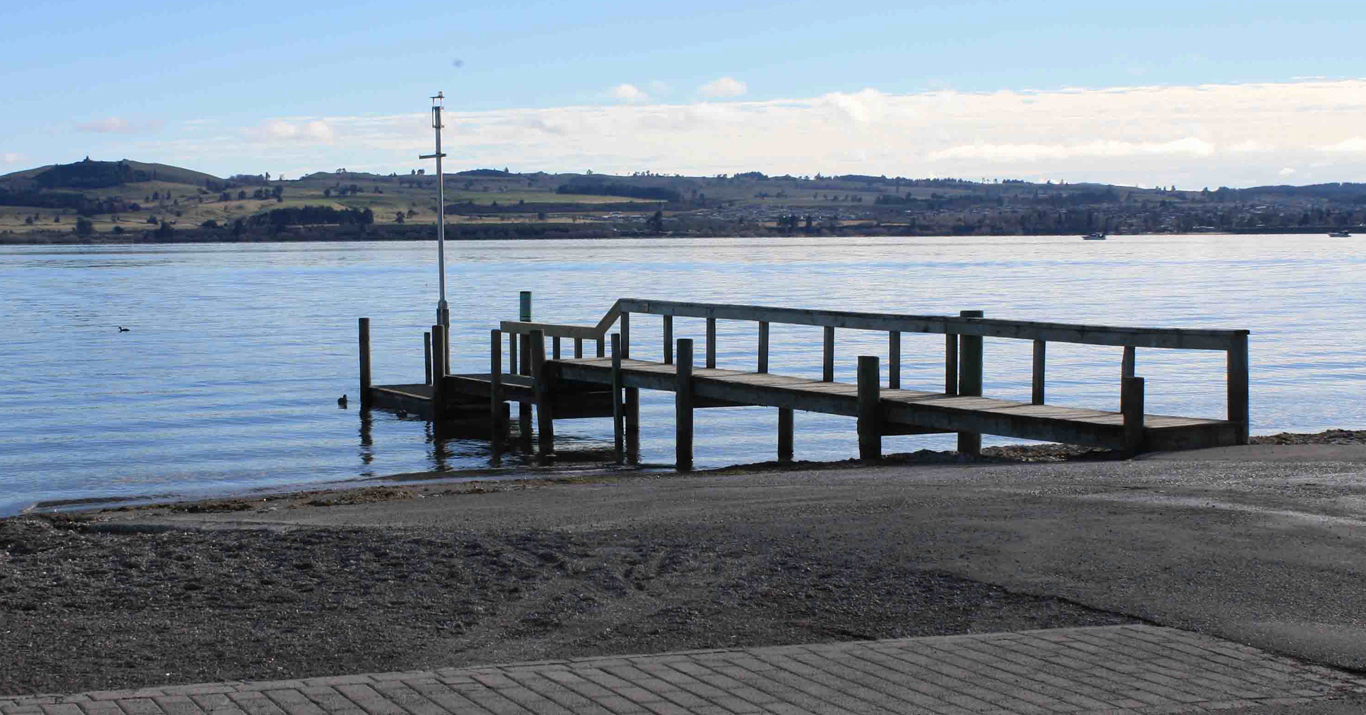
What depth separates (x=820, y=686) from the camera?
637 centimetres

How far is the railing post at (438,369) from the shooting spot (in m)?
25.6

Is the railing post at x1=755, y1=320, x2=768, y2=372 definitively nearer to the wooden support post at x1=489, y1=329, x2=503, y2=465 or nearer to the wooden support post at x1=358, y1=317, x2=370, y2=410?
→ the wooden support post at x1=489, y1=329, x2=503, y2=465

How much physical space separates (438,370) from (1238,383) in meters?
14.8

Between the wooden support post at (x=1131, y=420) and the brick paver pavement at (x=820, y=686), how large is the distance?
7261 mm

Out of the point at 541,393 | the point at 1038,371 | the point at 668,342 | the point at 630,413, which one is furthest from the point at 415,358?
the point at 1038,371

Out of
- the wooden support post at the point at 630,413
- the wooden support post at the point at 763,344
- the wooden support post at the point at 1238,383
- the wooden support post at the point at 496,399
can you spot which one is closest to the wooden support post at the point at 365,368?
the wooden support post at the point at 496,399

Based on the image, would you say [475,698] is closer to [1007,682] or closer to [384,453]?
[1007,682]

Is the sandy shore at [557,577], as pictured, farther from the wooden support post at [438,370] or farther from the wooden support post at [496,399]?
the wooden support post at [438,370]

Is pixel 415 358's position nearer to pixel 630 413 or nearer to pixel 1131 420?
pixel 630 413

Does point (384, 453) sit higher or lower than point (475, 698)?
lower

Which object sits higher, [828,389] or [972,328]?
[972,328]

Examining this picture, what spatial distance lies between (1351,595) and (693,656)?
3.49 meters

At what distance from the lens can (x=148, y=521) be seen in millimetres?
10992

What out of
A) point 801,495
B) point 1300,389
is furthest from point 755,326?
point 801,495
